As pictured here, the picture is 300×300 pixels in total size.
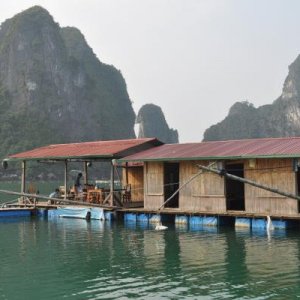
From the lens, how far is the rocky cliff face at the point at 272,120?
562 feet

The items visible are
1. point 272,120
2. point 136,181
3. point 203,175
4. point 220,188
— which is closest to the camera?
point 220,188

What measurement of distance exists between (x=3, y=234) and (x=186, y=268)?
13.5m

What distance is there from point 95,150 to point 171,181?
544cm

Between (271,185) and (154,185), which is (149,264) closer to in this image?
(271,185)

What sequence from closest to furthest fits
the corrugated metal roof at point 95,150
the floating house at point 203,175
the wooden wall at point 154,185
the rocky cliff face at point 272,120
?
the floating house at point 203,175, the wooden wall at point 154,185, the corrugated metal roof at point 95,150, the rocky cliff face at point 272,120

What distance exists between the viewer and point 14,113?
155 metres

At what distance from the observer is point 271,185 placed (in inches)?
980

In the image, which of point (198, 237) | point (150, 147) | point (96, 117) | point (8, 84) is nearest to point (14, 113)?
point (8, 84)

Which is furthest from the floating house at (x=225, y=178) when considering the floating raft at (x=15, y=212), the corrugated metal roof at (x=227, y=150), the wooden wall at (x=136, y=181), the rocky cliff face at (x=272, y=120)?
the rocky cliff face at (x=272, y=120)

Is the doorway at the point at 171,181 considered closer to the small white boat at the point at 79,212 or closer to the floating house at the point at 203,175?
the floating house at the point at 203,175

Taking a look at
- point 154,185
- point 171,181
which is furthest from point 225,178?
point 171,181

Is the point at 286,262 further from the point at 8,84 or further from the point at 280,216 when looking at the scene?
the point at 8,84

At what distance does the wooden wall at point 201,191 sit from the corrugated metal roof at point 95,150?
14.7 feet

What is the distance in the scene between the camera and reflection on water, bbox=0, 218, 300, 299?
14133 mm
